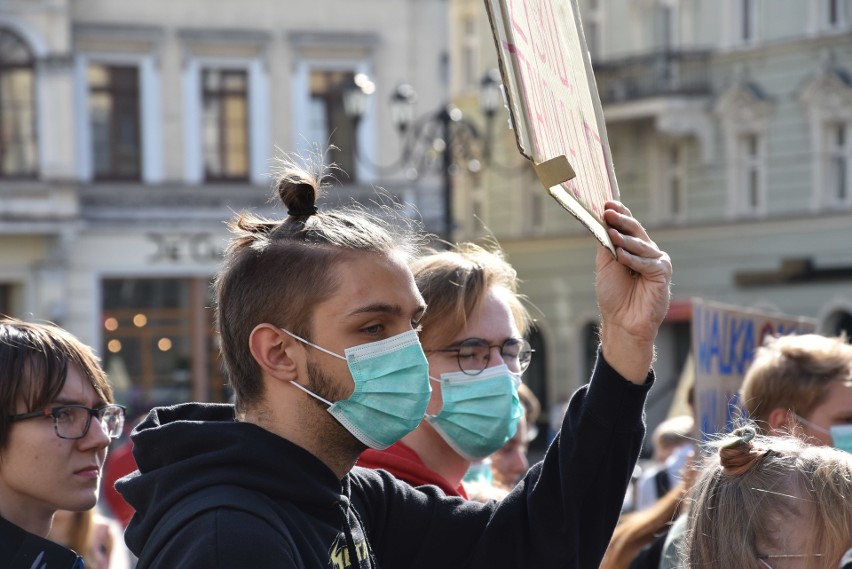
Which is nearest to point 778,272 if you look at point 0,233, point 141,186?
point 141,186

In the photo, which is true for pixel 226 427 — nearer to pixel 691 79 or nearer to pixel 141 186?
pixel 141 186

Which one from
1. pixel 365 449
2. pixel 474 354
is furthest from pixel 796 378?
pixel 365 449

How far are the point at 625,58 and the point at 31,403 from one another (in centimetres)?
2535

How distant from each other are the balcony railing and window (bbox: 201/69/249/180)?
7037mm

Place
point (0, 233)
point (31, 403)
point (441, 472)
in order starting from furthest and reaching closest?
point (0, 233)
point (441, 472)
point (31, 403)

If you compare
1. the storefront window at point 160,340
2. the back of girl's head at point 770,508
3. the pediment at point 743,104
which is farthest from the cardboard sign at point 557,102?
the pediment at point 743,104

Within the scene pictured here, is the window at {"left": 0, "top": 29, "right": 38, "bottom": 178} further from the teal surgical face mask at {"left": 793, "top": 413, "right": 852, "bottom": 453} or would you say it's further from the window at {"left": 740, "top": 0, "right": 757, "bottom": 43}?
the teal surgical face mask at {"left": 793, "top": 413, "right": 852, "bottom": 453}

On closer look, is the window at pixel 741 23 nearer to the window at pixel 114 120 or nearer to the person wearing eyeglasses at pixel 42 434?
the window at pixel 114 120

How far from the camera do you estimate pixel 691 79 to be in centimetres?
2680

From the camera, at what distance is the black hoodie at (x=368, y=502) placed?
2.31 metres

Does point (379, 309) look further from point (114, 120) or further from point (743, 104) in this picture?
point (743, 104)

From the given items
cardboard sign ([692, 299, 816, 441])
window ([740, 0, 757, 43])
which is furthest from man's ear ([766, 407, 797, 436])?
window ([740, 0, 757, 43])

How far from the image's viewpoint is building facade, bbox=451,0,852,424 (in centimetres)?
2447

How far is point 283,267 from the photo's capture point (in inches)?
103
